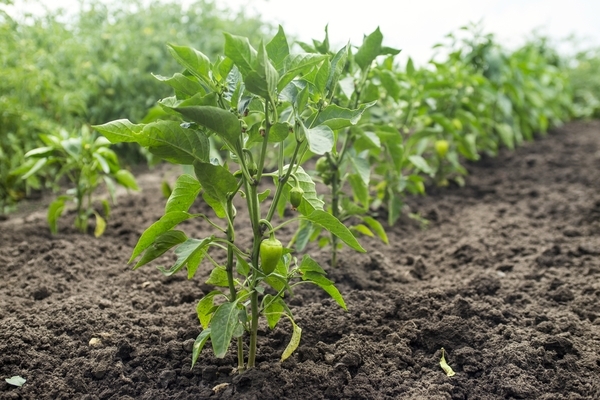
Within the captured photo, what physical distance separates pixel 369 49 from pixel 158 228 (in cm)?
104

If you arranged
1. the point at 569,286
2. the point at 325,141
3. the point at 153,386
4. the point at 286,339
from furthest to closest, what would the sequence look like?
the point at 569,286, the point at 286,339, the point at 153,386, the point at 325,141

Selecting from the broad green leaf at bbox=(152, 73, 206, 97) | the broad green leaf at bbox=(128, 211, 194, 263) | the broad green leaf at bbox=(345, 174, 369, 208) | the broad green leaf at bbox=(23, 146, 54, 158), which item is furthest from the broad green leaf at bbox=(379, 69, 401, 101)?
the broad green leaf at bbox=(23, 146, 54, 158)

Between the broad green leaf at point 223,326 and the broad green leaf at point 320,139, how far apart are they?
1.63 ft

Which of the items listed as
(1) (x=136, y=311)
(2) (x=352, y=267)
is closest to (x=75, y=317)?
(1) (x=136, y=311)

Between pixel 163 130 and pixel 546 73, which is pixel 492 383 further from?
pixel 546 73

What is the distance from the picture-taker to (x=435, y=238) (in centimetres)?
316

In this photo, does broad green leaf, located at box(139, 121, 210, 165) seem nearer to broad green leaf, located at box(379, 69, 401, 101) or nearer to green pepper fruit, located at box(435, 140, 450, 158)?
broad green leaf, located at box(379, 69, 401, 101)

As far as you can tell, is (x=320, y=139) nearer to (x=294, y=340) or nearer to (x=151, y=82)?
(x=294, y=340)

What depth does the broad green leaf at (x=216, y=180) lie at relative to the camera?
145 centimetres

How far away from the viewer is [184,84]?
Result: 1.50 m

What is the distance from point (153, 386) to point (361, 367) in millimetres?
638

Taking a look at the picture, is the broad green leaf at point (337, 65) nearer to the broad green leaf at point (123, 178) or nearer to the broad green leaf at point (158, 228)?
the broad green leaf at point (158, 228)

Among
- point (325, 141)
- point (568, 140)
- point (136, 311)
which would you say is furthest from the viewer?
point (568, 140)

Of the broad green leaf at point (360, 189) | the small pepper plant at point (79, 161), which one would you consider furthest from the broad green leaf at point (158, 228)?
the small pepper plant at point (79, 161)
